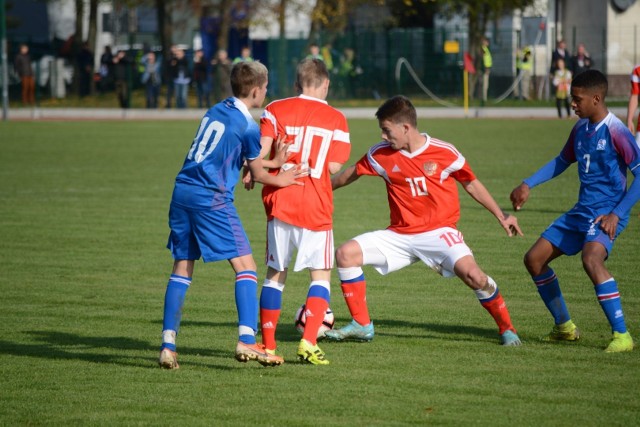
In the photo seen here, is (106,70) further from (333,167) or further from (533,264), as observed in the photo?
(333,167)

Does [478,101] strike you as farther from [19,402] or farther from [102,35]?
[19,402]

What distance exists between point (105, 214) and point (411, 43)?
96.4ft

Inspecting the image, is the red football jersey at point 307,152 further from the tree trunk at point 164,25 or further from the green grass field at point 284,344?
the tree trunk at point 164,25

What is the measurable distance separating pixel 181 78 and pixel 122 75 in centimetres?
271

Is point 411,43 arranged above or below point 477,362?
above

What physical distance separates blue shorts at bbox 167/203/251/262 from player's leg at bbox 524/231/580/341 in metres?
2.03

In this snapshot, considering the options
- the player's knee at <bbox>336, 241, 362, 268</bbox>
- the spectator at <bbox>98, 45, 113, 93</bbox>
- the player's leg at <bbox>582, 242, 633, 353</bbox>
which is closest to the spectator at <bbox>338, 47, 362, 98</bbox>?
the spectator at <bbox>98, 45, 113, 93</bbox>

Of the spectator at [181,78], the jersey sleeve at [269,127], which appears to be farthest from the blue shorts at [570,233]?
the spectator at [181,78]

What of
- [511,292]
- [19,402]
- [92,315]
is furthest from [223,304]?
[19,402]

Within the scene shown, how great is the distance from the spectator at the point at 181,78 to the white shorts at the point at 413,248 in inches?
1303

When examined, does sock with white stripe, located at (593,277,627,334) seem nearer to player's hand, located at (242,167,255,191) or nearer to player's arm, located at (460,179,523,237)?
player's arm, located at (460,179,523,237)

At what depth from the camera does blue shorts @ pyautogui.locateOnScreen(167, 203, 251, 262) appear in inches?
255

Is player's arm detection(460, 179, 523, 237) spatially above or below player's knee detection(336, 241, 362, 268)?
above

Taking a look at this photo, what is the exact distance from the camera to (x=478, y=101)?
135 feet
